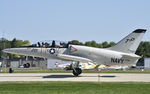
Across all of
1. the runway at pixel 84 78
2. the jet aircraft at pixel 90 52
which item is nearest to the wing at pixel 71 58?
the jet aircraft at pixel 90 52

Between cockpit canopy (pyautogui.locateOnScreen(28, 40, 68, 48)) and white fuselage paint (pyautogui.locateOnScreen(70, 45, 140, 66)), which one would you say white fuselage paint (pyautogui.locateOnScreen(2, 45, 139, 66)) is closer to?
white fuselage paint (pyautogui.locateOnScreen(70, 45, 140, 66))

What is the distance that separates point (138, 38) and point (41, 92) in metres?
16.0

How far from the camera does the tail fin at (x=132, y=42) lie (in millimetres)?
28812

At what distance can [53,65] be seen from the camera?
67.3 m

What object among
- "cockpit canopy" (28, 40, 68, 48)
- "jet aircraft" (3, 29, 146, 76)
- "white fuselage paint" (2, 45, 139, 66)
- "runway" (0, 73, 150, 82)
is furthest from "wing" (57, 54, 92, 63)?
"runway" (0, 73, 150, 82)

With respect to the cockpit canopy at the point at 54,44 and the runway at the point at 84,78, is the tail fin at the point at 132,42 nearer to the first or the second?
the runway at the point at 84,78

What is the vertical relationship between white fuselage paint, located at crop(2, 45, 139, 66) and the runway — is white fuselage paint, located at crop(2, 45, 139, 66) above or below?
above

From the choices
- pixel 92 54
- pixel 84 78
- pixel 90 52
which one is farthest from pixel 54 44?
pixel 84 78

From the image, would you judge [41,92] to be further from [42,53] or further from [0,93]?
[42,53]

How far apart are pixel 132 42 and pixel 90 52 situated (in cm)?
481

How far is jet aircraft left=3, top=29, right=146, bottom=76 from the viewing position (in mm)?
29031

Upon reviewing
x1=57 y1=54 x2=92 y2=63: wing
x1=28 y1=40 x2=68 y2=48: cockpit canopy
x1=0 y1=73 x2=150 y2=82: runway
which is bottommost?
x1=0 y1=73 x2=150 y2=82: runway

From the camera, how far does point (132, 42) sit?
29.0 metres

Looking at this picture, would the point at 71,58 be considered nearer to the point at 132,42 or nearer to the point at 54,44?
the point at 54,44
